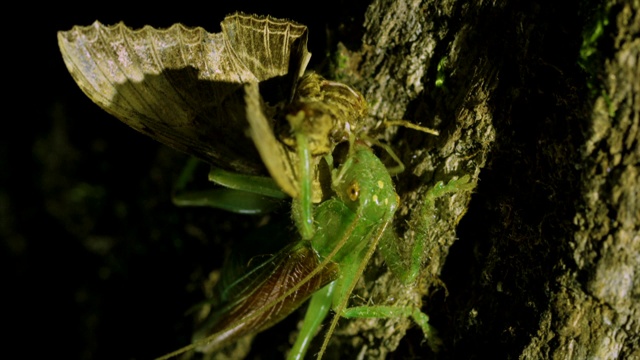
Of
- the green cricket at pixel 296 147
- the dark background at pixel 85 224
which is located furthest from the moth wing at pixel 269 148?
the dark background at pixel 85 224

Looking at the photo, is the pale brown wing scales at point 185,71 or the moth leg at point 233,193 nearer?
the pale brown wing scales at point 185,71

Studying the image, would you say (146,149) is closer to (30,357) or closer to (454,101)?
(30,357)

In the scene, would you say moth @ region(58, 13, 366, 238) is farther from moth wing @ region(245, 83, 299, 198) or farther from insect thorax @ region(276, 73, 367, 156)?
moth wing @ region(245, 83, 299, 198)

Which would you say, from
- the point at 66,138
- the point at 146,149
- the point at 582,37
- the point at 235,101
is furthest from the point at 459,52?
the point at 66,138

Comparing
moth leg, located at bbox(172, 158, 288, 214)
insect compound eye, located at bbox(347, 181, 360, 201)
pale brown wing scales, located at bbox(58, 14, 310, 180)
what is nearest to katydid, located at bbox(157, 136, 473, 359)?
insect compound eye, located at bbox(347, 181, 360, 201)

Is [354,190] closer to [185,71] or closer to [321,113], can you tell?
[321,113]

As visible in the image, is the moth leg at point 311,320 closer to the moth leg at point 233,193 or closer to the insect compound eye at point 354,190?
the moth leg at point 233,193

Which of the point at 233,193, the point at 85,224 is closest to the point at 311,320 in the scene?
the point at 233,193
